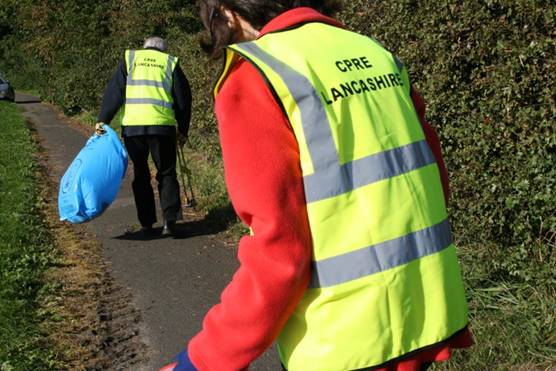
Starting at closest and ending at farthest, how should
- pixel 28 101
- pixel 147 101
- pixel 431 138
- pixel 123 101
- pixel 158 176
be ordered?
pixel 431 138 < pixel 147 101 < pixel 123 101 < pixel 158 176 < pixel 28 101

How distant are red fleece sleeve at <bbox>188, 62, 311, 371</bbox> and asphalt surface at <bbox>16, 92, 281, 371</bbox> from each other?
2.58m

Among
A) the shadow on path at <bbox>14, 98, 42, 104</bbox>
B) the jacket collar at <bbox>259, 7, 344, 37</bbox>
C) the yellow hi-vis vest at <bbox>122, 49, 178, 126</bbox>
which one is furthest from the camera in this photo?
the shadow on path at <bbox>14, 98, 42, 104</bbox>

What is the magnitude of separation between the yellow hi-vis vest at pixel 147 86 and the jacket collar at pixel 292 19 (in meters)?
5.03

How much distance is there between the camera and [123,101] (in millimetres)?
6926

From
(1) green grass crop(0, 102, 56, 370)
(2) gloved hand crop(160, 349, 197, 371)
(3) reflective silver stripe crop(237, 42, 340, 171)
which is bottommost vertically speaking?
(1) green grass crop(0, 102, 56, 370)

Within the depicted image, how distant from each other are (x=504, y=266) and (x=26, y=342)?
286 centimetres

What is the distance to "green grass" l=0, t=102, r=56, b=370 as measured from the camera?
13.8 ft

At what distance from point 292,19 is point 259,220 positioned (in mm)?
522

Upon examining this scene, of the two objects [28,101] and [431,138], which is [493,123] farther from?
[28,101]

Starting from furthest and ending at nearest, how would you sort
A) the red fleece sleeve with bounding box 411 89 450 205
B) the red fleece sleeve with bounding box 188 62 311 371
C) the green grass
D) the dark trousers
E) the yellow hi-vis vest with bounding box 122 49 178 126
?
the dark trousers
the yellow hi-vis vest with bounding box 122 49 178 126
the green grass
the red fleece sleeve with bounding box 411 89 450 205
the red fleece sleeve with bounding box 188 62 311 371

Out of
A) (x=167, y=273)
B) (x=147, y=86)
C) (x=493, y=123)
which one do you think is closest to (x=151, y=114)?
(x=147, y=86)

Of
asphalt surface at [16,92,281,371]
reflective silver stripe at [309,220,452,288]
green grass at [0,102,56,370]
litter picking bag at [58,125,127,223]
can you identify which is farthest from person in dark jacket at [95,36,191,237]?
reflective silver stripe at [309,220,452,288]

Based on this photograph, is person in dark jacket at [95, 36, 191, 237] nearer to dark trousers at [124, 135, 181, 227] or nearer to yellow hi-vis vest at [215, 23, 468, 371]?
dark trousers at [124, 135, 181, 227]

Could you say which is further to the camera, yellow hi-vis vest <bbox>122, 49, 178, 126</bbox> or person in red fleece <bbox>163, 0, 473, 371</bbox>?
yellow hi-vis vest <bbox>122, 49, 178, 126</bbox>
